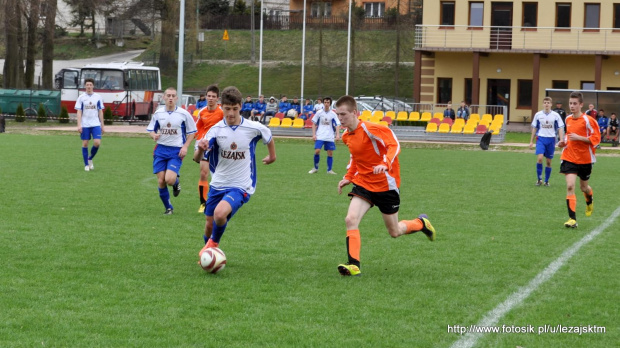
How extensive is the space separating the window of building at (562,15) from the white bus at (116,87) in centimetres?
2116

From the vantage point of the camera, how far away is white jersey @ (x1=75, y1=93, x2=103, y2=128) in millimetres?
17703

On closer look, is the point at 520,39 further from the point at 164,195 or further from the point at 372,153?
the point at 372,153

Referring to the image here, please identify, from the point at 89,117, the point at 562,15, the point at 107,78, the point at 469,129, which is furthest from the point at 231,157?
the point at 562,15

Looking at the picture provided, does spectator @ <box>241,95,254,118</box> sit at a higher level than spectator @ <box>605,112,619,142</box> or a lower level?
higher

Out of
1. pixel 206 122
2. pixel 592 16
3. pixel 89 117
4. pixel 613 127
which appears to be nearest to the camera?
pixel 206 122

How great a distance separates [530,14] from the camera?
44750 millimetres

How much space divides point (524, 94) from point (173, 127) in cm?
3698

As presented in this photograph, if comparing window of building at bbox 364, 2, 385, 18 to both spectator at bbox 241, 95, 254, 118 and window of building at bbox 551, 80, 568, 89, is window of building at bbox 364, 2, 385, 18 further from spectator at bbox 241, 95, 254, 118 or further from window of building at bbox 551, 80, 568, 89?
spectator at bbox 241, 95, 254, 118

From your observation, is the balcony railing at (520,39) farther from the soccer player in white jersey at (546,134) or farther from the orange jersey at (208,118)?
the orange jersey at (208,118)

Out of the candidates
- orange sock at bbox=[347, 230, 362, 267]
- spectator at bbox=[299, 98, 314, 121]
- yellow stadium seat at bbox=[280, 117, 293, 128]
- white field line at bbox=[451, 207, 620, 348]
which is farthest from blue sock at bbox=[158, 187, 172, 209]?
spectator at bbox=[299, 98, 314, 121]

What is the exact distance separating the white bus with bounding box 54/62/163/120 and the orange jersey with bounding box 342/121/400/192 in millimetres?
33593

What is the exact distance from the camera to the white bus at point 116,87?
40406 millimetres

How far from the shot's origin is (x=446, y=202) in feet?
46.5

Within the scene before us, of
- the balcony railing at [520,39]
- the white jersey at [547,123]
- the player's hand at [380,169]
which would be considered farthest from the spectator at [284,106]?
the player's hand at [380,169]
